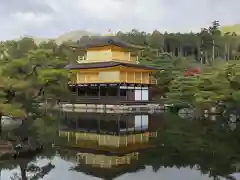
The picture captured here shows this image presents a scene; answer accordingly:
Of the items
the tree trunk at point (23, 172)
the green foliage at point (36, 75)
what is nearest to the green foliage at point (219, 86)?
Answer: the green foliage at point (36, 75)

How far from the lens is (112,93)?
111 feet

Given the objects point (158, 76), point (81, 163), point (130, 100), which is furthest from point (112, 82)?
point (81, 163)

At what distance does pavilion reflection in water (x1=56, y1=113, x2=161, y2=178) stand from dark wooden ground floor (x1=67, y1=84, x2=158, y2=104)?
28.9ft

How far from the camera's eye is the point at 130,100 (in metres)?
33.4

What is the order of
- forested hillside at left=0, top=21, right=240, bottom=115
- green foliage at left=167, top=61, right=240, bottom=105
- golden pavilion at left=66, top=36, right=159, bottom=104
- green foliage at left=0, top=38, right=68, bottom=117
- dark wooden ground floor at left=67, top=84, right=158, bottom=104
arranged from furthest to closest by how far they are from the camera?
golden pavilion at left=66, top=36, right=159, bottom=104 → dark wooden ground floor at left=67, top=84, right=158, bottom=104 → green foliage at left=0, top=38, right=68, bottom=117 → green foliage at left=167, top=61, right=240, bottom=105 → forested hillside at left=0, top=21, right=240, bottom=115

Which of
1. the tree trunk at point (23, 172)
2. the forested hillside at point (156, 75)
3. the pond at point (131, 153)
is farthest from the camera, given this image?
the forested hillside at point (156, 75)

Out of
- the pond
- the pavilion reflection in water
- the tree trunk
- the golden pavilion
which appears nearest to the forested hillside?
the golden pavilion

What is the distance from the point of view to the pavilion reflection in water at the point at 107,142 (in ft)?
37.7

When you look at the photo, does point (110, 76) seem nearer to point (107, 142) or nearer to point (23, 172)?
point (107, 142)

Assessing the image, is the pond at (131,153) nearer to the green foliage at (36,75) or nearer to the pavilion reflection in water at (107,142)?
the pavilion reflection in water at (107,142)

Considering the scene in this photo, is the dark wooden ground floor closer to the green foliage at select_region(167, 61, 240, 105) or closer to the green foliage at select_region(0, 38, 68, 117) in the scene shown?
the green foliage at select_region(0, 38, 68, 117)

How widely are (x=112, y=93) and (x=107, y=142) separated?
18006mm

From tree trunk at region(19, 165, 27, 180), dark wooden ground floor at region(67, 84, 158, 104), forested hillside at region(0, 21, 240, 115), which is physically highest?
forested hillside at region(0, 21, 240, 115)

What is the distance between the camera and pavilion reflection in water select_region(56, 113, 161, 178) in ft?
37.7
